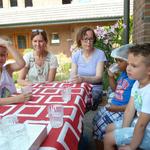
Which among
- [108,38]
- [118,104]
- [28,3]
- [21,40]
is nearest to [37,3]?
[28,3]

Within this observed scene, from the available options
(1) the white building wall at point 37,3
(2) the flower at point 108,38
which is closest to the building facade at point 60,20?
(1) the white building wall at point 37,3

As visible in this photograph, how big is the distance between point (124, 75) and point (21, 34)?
1370cm

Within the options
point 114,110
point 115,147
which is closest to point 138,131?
point 115,147

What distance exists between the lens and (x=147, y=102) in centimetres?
164

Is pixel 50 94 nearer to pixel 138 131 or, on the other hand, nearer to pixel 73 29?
pixel 138 131

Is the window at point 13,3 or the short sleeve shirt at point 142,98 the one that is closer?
the short sleeve shirt at point 142,98

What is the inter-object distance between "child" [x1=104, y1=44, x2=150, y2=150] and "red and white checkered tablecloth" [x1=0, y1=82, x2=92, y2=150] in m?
0.35

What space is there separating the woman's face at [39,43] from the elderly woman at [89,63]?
1.59ft

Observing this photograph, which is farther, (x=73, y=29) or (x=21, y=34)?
(x=21, y=34)

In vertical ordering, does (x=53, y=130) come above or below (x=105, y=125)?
above

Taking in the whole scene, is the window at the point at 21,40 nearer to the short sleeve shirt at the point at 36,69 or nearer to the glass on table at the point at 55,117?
the short sleeve shirt at the point at 36,69

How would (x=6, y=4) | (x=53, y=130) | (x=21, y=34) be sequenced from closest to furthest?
(x=53, y=130) → (x=21, y=34) → (x=6, y=4)

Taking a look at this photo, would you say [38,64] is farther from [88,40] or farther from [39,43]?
[88,40]

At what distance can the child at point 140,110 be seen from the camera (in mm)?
1636
